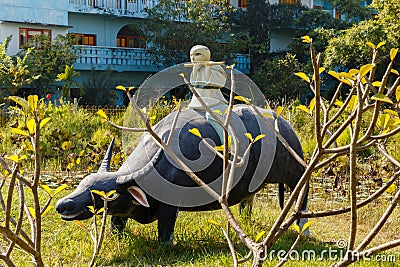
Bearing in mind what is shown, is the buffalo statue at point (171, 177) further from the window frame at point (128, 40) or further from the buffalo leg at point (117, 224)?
the window frame at point (128, 40)

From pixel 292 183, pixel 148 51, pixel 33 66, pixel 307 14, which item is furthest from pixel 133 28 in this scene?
pixel 292 183

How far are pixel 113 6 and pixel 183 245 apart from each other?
17088mm

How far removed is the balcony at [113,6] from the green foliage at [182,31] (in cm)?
100

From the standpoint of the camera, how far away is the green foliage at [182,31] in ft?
64.4

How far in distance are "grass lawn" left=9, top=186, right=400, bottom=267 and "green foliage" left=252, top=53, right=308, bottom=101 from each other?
14.1 meters

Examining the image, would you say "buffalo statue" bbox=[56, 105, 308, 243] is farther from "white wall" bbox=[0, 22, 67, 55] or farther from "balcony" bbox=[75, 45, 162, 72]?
"white wall" bbox=[0, 22, 67, 55]

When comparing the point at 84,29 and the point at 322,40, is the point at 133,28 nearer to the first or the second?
the point at 84,29

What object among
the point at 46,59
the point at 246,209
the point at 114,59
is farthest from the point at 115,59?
the point at 246,209

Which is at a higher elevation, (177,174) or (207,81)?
(207,81)

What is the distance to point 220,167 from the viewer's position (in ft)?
14.9

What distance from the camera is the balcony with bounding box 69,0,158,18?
20.1 meters

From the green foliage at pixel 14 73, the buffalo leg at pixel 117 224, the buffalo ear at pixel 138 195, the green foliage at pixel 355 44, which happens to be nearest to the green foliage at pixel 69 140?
the buffalo leg at pixel 117 224

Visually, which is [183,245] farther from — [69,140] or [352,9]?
[352,9]

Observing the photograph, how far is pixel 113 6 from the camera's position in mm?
20734
